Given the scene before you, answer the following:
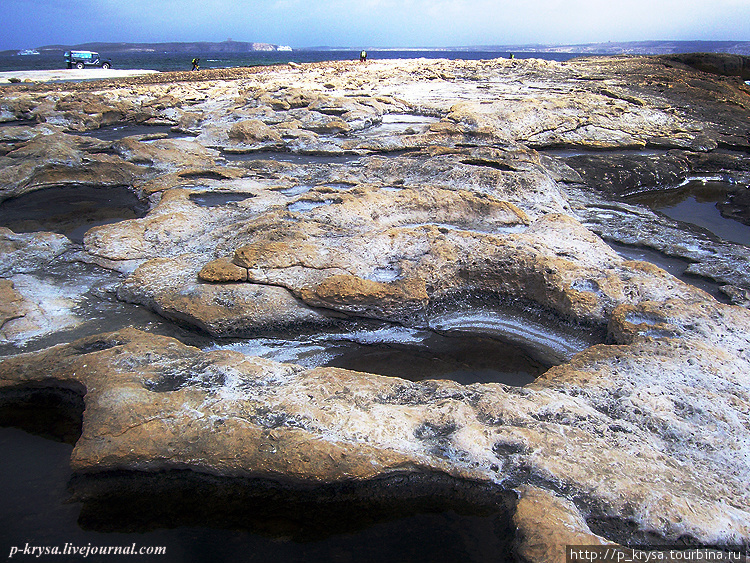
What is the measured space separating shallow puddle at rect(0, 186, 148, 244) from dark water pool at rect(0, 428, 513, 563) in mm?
3666

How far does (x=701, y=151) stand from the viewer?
966cm

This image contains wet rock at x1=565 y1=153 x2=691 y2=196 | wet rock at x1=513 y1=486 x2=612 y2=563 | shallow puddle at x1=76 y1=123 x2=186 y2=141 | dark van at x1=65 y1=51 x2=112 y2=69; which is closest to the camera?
wet rock at x1=513 y1=486 x2=612 y2=563

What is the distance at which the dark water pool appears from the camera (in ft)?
7.30

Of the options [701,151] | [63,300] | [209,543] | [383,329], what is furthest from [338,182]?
[701,151]

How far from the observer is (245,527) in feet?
7.67

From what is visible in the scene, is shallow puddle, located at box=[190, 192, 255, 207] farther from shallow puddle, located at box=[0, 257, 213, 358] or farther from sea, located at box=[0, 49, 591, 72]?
sea, located at box=[0, 49, 591, 72]

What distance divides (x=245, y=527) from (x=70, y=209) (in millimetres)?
5529

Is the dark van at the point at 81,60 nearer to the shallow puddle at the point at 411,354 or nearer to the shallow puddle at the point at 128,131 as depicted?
the shallow puddle at the point at 128,131

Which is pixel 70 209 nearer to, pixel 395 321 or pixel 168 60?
pixel 395 321

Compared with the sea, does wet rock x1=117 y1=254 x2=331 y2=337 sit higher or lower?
lower

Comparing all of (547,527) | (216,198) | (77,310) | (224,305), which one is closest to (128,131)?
(216,198)

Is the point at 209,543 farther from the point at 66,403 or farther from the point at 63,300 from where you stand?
the point at 63,300

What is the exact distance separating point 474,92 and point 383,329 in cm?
1137

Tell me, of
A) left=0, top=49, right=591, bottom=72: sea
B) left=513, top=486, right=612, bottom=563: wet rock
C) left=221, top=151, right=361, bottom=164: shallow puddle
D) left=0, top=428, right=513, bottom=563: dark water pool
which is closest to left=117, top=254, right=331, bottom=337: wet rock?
left=0, top=428, right=513, bottom=563: dark water pool
